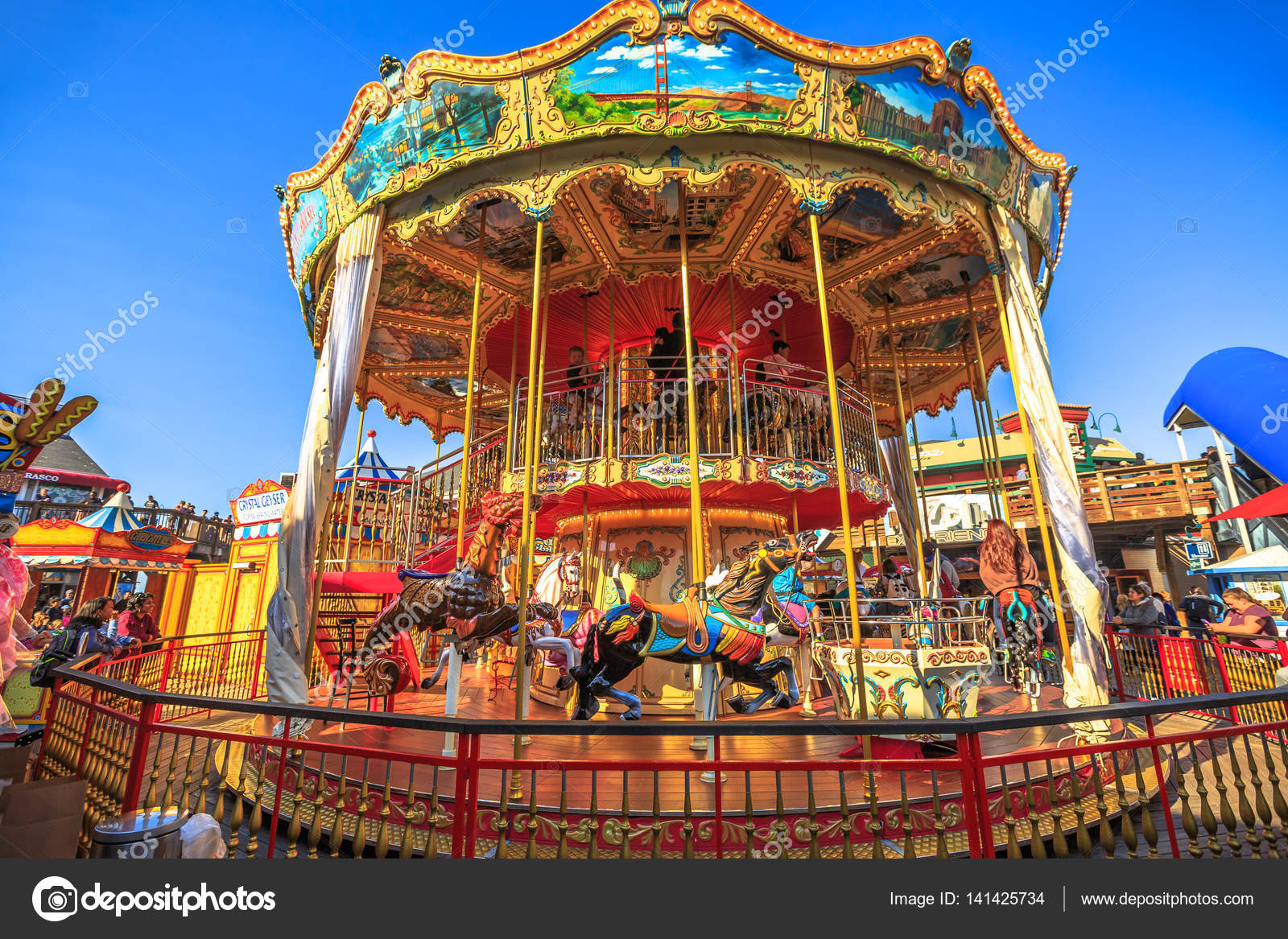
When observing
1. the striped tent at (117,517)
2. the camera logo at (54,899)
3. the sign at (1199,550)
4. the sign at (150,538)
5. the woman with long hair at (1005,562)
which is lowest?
the camera logo at (54,899)

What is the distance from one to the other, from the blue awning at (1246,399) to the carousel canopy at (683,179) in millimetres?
9866

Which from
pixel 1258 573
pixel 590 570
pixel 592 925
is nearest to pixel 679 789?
pixel 592 925

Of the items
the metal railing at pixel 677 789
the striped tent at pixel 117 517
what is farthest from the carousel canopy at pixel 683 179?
the striped tent at pixel 117 517

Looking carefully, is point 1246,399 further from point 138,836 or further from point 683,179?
point 138,836

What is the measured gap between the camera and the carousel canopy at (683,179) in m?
5.48

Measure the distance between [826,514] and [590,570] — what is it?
3850mm

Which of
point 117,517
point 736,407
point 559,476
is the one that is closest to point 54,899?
point 559,476

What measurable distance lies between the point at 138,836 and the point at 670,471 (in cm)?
517

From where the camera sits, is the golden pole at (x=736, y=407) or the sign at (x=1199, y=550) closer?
the golden pole at (x=736, y=407)

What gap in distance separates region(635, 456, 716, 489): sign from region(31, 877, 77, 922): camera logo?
533cm

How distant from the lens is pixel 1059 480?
18.9 feet

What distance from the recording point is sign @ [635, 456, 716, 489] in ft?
22.1

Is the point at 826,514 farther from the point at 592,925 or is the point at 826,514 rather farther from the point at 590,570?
the point at 592,925

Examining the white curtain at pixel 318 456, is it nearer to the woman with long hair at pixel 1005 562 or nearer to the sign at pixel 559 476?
the sign at pixel 559 476
